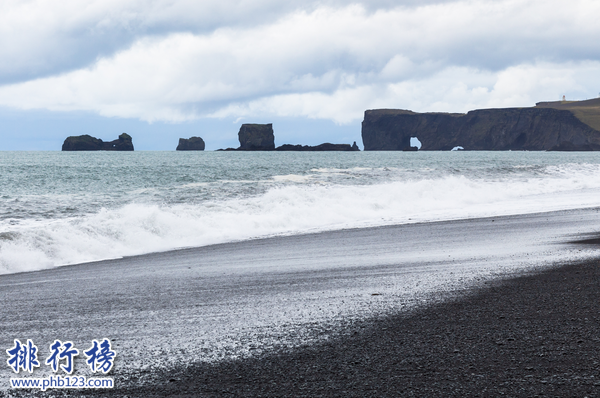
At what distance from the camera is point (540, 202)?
18406 millimetres

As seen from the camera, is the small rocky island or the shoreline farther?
the small rocky island

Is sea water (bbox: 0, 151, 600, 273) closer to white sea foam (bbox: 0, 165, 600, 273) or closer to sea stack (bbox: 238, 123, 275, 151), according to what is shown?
white sea foam (bbox: 0, 165, 600, 273)

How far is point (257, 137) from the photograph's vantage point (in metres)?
154

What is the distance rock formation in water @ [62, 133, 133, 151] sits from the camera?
482 feet

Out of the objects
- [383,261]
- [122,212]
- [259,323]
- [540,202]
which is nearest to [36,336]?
[259,323]

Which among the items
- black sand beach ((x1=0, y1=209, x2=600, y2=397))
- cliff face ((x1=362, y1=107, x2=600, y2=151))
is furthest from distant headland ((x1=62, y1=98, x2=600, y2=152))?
black sand beach ((x1=0, y1=209, x2=600, y2=397))

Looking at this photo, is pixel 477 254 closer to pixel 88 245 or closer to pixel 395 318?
pixel 395 318

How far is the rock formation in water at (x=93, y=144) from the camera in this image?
147m

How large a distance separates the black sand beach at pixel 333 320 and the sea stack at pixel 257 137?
483 ft

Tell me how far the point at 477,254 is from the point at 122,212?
7865 mm

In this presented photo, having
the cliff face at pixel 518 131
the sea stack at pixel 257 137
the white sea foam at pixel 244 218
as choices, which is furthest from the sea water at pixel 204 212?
the cliff face at pixel 518 131

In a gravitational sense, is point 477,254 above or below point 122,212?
below

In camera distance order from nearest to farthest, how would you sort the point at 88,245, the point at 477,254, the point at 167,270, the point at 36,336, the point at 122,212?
the point at 36,336, the point at 167,270, the point at 477,254, the point at 88,245, the point at 122,212

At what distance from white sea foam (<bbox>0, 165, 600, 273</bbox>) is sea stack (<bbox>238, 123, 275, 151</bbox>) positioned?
133m
